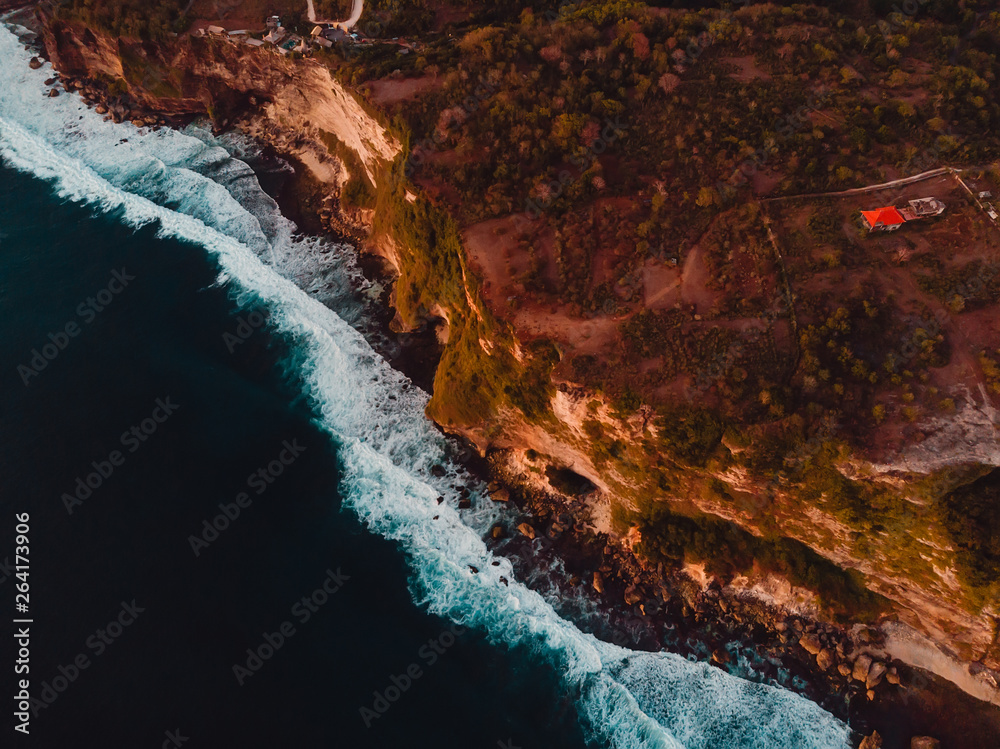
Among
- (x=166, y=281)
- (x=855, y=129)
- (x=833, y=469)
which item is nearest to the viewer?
(x=833, y=469)

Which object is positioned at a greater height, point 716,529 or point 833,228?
point 833,228

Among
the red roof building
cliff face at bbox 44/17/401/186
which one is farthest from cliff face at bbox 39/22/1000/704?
the red roof building

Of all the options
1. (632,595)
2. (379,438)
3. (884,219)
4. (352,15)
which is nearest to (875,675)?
(632,595)

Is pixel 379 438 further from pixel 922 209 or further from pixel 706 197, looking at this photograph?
Answer: pixel 922 209

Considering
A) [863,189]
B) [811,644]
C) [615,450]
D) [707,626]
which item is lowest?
[811,644]

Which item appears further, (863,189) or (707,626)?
(863,189)

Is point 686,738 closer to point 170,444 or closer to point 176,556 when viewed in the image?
point 176,556

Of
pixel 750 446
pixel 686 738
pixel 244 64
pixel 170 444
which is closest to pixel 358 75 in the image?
pixel 244 64
